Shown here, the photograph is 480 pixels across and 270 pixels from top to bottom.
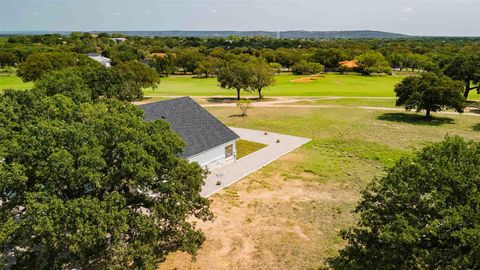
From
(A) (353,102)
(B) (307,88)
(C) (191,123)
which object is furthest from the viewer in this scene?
(B) (307,88)

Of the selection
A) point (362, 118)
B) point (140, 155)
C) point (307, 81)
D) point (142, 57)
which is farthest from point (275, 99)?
point (142, 57)

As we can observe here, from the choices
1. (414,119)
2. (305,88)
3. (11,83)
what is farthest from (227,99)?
(11,83)

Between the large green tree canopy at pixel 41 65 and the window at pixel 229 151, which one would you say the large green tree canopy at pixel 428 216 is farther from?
the large green tree canopy at pixel 41 65

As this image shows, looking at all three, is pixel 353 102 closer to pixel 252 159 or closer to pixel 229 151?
pixel 252 159

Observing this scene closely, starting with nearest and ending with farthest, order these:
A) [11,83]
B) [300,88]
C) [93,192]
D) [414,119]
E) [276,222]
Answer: [93,192] < [276,222] < [414,119] < [300,88] < [11,83]

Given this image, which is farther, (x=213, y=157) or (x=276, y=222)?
(x=213, y=157)

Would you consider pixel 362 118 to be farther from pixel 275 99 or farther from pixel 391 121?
pixel 275 99
